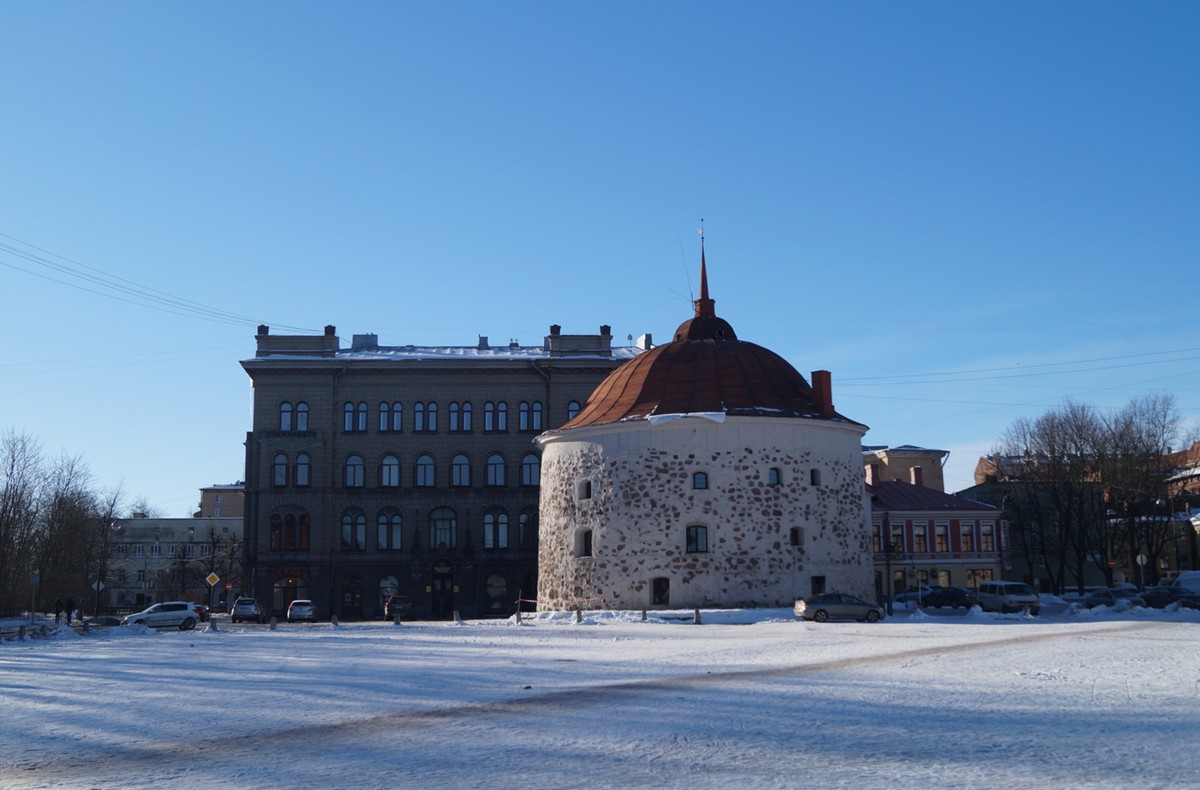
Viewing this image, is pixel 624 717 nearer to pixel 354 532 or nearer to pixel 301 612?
pixel 301 612

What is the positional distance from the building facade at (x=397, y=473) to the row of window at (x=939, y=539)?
58.0 ft

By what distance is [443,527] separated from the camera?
5878 cm

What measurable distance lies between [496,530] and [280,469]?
12182mm

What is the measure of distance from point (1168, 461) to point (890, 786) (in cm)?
5878

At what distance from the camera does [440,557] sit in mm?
58062

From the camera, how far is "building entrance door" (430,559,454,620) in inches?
2270

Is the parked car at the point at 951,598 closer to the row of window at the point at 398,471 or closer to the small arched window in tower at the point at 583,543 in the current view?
the small arched window in tower at the point at 583,543

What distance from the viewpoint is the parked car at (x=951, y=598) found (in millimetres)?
44188

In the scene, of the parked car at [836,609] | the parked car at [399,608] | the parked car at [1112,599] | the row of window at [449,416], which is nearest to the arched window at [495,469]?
the row of window at [449,416]

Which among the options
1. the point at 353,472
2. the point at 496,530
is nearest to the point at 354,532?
the point at 353,472

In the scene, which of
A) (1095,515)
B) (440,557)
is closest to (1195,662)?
(440,557)

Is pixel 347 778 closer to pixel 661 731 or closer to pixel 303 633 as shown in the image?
pixel 661 731

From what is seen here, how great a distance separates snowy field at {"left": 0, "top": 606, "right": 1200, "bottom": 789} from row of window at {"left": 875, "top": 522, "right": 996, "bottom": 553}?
3502cm

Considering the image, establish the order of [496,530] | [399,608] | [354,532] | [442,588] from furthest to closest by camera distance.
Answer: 1. [496,530]
2. [354,532]
3. [442,588]
4. [399,608]
